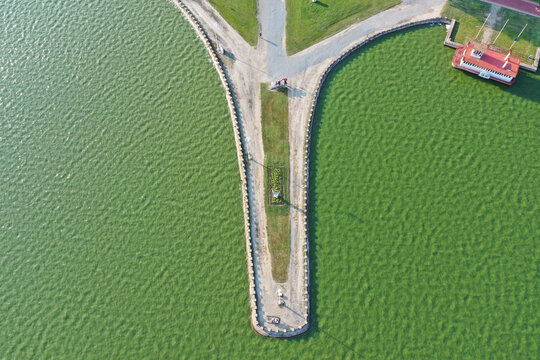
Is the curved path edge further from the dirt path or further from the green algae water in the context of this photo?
the green algae water

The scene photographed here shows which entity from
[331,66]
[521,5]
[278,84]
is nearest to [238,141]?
[278,84]

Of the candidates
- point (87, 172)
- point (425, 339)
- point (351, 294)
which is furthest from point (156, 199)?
point (425, 339)

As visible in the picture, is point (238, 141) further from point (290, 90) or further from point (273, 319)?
point (273, 319)

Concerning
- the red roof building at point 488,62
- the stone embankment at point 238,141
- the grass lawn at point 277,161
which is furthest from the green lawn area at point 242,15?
the red roof building at point 488,62

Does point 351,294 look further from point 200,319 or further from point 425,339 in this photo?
point 200,319

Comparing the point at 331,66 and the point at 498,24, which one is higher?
the point at 498,24

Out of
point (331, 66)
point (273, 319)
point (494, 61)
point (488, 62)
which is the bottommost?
point (273, 319)

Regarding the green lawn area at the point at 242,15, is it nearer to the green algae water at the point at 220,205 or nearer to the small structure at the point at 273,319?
the green algae water at the point at 220,205
